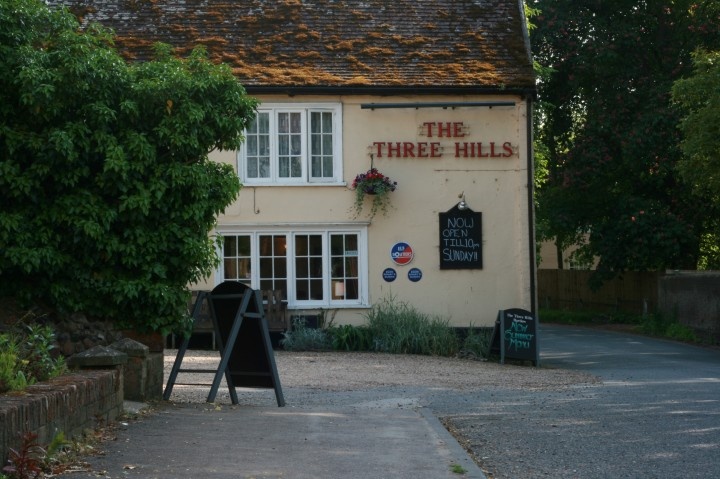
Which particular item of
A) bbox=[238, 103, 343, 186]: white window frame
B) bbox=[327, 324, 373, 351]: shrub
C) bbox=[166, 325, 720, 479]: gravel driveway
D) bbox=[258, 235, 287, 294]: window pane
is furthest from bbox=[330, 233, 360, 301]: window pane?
bbox=[166, 325, 720, 479]: gravel driveway

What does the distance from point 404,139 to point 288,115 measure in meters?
2.36

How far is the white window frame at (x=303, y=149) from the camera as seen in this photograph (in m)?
22.2

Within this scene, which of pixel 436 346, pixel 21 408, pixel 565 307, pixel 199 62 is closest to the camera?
pixel 21 408

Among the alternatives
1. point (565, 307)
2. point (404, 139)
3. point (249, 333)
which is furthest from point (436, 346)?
point (565, 307)

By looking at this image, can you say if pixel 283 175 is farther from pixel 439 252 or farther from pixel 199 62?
pixel 199 62

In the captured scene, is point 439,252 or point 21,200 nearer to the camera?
point 21,200

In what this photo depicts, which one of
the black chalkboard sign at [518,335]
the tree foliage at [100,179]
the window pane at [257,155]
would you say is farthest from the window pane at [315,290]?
the tree foliage at [100,179]

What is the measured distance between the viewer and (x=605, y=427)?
10992 mm

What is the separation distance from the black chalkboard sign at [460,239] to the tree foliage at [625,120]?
1256 centimetres

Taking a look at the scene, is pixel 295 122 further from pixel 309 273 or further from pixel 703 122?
pixel 703 122

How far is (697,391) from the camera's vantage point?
1483 cm

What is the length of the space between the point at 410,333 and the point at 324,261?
2340 mm

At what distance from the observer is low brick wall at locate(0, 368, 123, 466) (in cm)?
724

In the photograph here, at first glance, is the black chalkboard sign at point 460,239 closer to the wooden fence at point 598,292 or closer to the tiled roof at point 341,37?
the tiled roof at point 341,37
